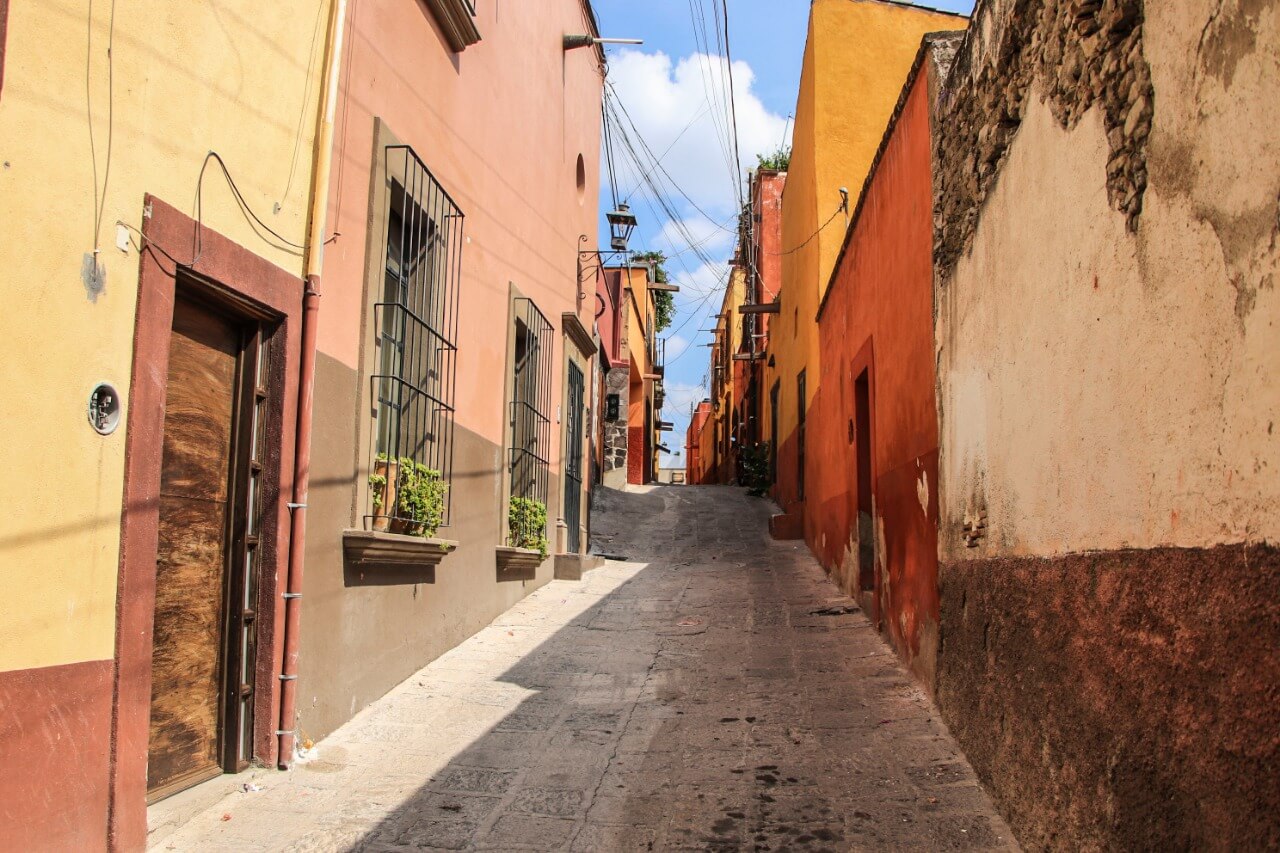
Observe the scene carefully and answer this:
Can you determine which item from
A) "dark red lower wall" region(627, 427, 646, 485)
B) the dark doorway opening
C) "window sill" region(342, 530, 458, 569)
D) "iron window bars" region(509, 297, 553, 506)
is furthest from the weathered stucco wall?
"dark red lower wall" region(627, 427, 646, 485)

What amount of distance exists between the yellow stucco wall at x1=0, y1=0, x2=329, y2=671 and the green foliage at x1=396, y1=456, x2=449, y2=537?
82.4 inches

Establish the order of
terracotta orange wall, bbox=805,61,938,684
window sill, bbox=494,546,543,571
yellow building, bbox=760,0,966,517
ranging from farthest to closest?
yellow building, bbox=760,0,966,517 < window sill, bbox=494,546,543,571 < terracotta orange wall, bbox=805,61,938,684

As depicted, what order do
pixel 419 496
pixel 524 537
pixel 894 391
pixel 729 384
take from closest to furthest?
pixel 419 496 → pixel 894 391 → pixel 524 537 → pixel 729 384

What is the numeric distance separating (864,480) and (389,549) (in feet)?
14.8

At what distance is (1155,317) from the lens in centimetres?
266

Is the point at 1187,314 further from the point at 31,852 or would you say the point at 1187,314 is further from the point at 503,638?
the point at 503,638

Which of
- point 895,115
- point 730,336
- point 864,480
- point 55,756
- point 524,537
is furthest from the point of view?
point 730,336

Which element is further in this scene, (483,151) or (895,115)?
(483,151)

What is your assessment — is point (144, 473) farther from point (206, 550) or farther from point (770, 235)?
point (770, 235)

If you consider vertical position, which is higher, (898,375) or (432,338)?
(432,338)

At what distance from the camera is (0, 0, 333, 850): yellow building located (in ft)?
9.60

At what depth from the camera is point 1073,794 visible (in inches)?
127

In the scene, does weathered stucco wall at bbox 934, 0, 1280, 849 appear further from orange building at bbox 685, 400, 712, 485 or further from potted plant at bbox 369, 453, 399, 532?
orange building at bbox 685, 400, 712, 485

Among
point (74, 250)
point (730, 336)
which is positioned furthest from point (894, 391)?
point (730, 336)
